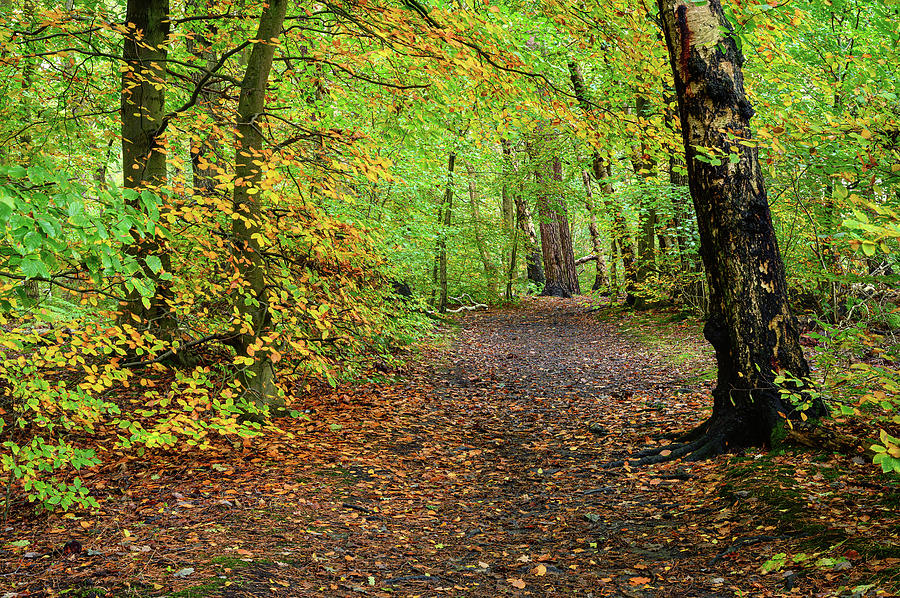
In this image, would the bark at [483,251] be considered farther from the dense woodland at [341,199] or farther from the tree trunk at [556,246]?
the dense woodland at [341,199]

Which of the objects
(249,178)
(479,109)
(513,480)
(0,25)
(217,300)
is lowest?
(513,480)

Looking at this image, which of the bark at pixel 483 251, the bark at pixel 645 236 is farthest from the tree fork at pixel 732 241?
the bark at pixel 483 251

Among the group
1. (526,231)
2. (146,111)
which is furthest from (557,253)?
(146,111)

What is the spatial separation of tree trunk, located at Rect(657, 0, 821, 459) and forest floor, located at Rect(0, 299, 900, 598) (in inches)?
19.7

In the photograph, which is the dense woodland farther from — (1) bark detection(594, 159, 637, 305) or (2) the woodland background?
(1) bark detection(594, 159, 637, 305)

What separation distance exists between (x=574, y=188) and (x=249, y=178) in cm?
1466

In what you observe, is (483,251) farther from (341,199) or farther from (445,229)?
(341,199)

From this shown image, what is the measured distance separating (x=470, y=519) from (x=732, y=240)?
324 cm

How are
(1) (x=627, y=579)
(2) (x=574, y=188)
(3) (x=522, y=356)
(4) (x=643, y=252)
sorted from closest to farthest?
Result: (1) (x=627, y=579) < (3) (x=522, y=356) < (4) (x=643, y=252) < (2) (x=574, y=188)

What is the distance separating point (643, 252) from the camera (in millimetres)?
14711

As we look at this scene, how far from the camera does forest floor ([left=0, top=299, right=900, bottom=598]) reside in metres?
3.43

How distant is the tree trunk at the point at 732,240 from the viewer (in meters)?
4.87

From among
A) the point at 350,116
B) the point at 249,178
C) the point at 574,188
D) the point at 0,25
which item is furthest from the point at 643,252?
the point at 0,25

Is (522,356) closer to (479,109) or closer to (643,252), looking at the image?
(643,252)
